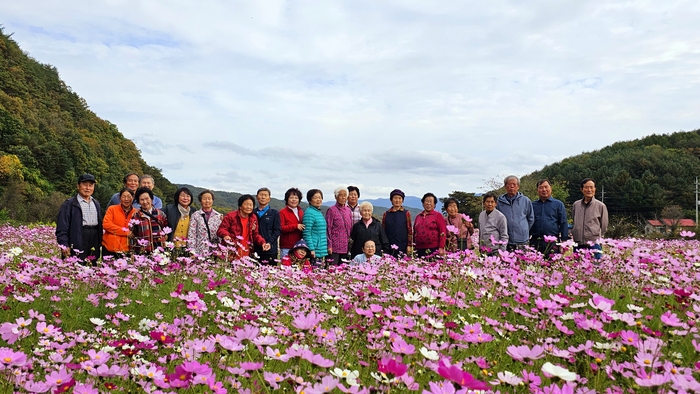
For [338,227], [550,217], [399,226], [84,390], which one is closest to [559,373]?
[84,390]

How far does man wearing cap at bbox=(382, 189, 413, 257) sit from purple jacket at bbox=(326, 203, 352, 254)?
2.15 feet

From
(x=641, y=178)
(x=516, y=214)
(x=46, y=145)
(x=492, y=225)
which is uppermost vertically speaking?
(x=46, y=145)

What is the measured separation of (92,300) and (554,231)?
5.37 meters

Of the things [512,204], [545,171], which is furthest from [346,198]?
[545,171]

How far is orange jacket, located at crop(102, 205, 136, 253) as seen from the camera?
5516mm

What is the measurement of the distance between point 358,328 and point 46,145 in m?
44.5

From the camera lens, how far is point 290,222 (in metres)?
6.75

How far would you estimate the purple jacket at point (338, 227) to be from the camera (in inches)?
273

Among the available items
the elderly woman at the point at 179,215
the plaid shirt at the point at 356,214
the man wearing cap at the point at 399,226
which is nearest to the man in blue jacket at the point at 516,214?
the man wearing cap at the point at 399,226

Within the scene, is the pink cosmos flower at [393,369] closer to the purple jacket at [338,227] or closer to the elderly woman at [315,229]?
the elderly woman at [315,229]

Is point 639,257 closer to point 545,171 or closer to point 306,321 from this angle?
point 306,321

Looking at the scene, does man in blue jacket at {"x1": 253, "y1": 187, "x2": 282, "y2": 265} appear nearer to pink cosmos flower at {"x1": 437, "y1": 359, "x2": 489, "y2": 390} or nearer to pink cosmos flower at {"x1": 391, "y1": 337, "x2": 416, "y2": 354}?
pink cosmos flower at {"x1": 391, "y1": 337, "x2": 416, "y2": 354}

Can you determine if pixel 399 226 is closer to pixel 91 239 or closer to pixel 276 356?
pixel 91 239

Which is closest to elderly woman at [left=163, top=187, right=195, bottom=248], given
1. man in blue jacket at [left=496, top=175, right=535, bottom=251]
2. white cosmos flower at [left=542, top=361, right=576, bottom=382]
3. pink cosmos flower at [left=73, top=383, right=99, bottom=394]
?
man in blue jacket at [left=496, top=175, right=535, bottom=251]
